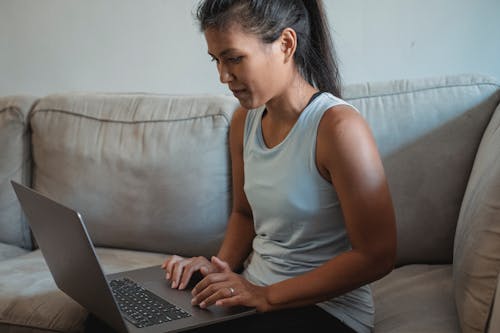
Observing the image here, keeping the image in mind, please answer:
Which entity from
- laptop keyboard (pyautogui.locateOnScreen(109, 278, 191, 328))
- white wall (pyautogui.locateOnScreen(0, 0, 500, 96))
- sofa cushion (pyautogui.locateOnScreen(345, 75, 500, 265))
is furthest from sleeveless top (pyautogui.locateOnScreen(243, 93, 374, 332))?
white wall (pyautogui.locateOnScreen(0, 0, 500, 96))

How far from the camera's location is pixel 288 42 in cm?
136

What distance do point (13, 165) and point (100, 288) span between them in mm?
969

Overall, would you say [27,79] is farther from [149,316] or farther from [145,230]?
[149,316]

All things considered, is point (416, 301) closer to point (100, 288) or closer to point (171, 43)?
point (100, 288)

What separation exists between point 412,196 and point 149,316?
27.5 inches

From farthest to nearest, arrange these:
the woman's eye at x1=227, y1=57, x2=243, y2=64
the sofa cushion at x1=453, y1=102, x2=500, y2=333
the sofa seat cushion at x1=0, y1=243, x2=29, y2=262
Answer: the sofa seat cushion at x1=0, y1=243, x2=29, y2=262 → the woman's eye at x1=227, y1=57, x2=243, y2=64 → the sofa cushion at x1=453, y1=102, x2=500, y2=333

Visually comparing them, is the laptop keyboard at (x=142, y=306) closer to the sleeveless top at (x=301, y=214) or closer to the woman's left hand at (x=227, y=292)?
the woman's left hand at (x=227, y=292)

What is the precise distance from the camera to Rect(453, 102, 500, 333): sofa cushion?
121 cm

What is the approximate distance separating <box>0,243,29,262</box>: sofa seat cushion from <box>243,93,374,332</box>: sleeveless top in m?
0.84

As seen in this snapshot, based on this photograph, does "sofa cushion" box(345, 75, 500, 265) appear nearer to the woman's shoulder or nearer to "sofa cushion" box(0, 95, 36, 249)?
the woman's shoulder

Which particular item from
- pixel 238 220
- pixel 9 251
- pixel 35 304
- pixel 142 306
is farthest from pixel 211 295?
pixel 9 251

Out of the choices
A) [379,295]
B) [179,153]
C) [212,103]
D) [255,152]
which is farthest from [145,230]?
[379,295]

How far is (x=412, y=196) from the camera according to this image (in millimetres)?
1645

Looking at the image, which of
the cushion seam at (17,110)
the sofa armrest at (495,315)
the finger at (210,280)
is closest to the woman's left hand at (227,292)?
the finger at (210,280)
